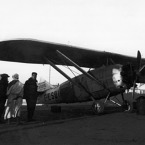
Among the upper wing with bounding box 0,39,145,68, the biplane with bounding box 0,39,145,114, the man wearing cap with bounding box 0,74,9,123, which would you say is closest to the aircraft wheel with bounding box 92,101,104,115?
the biplane with bounding box 0,39,145,114

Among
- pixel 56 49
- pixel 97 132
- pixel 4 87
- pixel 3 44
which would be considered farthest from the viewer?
pixel 56 49

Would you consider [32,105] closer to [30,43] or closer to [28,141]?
[30,43]

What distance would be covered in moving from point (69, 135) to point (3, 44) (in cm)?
597

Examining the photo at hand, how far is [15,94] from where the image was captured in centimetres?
843

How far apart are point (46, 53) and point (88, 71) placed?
2.33 metres

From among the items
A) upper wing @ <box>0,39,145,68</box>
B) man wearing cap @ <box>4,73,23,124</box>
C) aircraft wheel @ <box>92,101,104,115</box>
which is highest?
upper wing @ <box>0,39,145,68</box>

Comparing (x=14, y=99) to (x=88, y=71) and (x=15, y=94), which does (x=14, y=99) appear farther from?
(x=88, y=71)

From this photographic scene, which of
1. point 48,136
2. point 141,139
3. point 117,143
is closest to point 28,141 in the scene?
point 48,136

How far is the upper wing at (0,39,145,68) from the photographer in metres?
10.8

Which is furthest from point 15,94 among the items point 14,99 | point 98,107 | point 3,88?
point 98,107

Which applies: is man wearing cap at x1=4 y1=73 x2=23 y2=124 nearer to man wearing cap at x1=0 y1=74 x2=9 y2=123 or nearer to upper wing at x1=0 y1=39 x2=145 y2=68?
man wearing cap at x1=0 y1=74 x2=9 y2=123

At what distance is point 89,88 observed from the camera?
12516mm

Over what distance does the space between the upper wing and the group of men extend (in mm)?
1827

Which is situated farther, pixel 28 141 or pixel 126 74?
pixel 126 74
